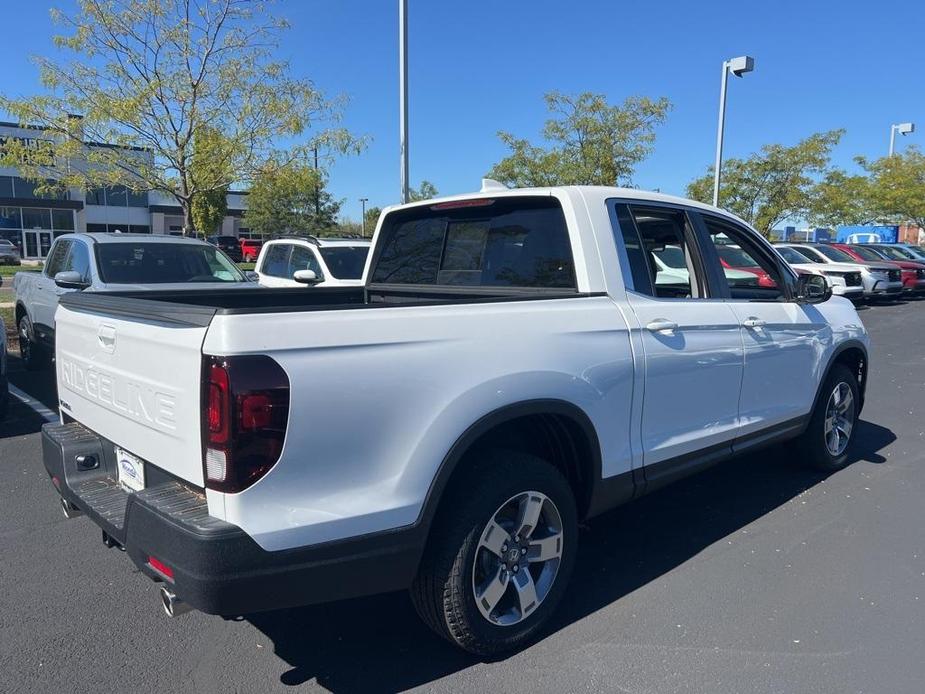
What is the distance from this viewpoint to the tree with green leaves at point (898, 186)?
35.4 metres

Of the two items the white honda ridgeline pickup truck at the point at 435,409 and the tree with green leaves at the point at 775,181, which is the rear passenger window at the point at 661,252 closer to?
the white honda ridgeline pickup truck at the point at 435,409

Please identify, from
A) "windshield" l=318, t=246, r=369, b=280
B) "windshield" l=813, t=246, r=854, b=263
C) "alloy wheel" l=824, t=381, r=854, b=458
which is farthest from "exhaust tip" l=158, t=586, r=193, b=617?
"windshield" l=813, t=246, r=854, b=263

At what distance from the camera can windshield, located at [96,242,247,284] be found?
7.62 m

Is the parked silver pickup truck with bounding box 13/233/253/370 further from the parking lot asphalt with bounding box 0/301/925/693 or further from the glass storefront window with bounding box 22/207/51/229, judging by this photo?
the glass storefront window with bounding box 22/207/51/229

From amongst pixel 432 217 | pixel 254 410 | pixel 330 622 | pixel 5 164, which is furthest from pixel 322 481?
pixel 5 164

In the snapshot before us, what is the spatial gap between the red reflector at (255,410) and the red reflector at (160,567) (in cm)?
54

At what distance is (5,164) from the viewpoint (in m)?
11.1

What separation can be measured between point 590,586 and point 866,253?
2186 cm

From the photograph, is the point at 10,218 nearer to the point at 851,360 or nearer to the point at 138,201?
the point at 138,201

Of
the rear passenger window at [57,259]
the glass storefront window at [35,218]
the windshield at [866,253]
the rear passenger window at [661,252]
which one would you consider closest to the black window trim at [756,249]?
the rear passenger window at [661,252]

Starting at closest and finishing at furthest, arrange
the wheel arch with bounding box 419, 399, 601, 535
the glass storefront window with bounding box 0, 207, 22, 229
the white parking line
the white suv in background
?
the wheel arch with bounding box 419, 399, 601, 535 < the white parking line < the white suv in background < the glass storefront window with bounding box 0, 207, 22, 229

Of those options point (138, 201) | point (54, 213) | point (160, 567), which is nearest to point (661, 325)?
point (160, 567)

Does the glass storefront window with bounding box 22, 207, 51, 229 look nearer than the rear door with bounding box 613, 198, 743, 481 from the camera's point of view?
No

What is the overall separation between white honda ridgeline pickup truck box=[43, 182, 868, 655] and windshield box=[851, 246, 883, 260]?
1952 centimetres
